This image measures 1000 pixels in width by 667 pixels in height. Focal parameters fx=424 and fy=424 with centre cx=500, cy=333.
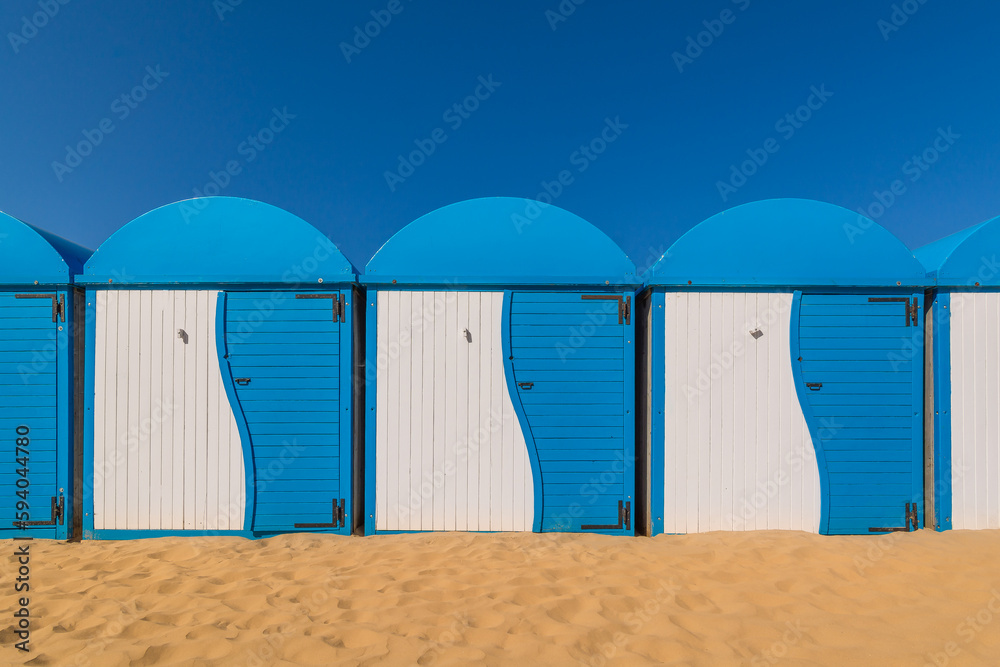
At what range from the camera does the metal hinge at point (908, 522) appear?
4184 millimetres

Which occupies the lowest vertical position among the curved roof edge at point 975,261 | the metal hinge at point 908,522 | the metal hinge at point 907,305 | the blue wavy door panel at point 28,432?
the metal hinge at point 908,522

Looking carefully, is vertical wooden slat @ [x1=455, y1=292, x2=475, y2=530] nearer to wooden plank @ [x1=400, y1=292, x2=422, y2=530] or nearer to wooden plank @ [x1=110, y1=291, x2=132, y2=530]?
wooden plank @ [x1=400, y1=292, x2=422, y2=530]

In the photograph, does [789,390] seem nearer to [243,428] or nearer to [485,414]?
[485,414]

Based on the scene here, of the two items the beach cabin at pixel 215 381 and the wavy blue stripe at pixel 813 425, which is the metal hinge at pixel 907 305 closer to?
the wavy blue stripe at pixel 813 425

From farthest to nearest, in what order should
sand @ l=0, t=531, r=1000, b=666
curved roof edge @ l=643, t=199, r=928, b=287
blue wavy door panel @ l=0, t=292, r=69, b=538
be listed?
curved roof edge @ l=643, t=199, r=928, b=287, blue wavy door panel @ l=0, t=292, r=69, b=538, sand @ l=0, t=531, r=1000, b=666

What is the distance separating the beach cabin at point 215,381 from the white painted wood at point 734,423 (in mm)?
3281

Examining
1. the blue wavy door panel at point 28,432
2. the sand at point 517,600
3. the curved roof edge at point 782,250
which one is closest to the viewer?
the sand at point 517,600

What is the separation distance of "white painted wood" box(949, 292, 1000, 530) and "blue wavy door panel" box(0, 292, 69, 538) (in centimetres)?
885

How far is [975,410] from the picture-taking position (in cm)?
425

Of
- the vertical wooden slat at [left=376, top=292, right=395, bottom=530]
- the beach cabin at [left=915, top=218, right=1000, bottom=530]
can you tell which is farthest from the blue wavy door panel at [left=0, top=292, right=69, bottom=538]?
the beach cabin at [left=915, top=218, right=1000, bottom=530]

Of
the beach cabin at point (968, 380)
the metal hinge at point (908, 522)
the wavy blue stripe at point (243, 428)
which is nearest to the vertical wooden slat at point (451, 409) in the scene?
the wavy blue stripe at point (243, 428)

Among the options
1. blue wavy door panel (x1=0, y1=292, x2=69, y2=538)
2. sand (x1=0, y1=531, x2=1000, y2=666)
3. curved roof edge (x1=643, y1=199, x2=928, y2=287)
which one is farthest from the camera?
curved roof edge (x1=643, y1=199, x2=928, y2=287)

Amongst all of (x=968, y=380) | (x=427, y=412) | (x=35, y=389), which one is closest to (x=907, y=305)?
(x=968, y=380)

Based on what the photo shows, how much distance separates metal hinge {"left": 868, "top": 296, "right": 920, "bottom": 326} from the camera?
424cm
